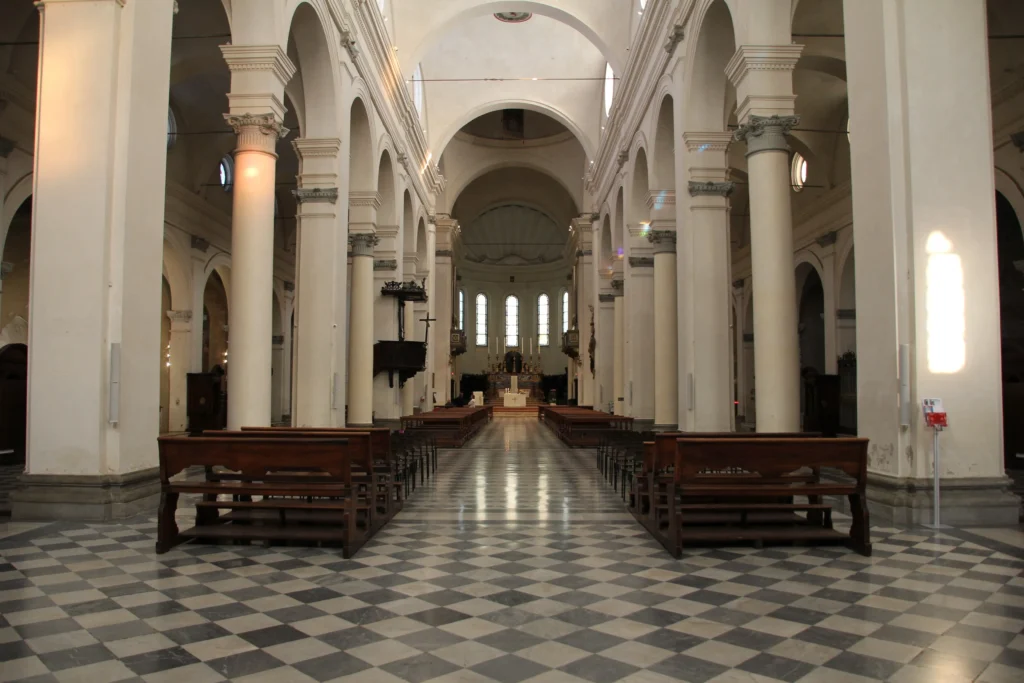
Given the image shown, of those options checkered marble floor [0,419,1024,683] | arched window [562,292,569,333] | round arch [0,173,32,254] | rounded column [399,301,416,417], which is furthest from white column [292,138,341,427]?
arched window [562,292,569,333]

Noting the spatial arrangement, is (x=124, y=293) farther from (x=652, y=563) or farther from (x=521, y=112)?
(x=521, y=112)

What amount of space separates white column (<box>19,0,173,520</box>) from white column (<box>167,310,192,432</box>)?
1418cm

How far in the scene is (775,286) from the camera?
10094mm

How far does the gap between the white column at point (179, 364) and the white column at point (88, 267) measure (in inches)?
558

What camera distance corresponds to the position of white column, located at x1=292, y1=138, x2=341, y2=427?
1304 cm

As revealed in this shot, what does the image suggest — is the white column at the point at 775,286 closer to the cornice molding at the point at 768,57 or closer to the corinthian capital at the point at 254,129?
the cornice molding at the point at 768,57

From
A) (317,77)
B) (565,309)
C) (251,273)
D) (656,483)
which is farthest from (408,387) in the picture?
(565,309)

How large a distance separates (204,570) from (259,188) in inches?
259

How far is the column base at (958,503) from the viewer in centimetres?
686

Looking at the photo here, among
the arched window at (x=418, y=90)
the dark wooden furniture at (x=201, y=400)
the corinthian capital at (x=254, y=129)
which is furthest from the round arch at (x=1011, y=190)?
the dark wooden furniture at (x=201, y=400)

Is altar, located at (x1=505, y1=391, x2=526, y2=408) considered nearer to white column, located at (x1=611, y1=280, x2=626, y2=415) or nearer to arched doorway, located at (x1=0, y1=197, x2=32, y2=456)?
white column, located at (x1=611, y1=280, x2=626, y2=415)

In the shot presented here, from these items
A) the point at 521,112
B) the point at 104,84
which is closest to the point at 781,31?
the point at 104,84

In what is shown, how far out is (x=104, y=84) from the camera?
7.30 metres

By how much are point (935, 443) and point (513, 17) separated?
84.0 ft
